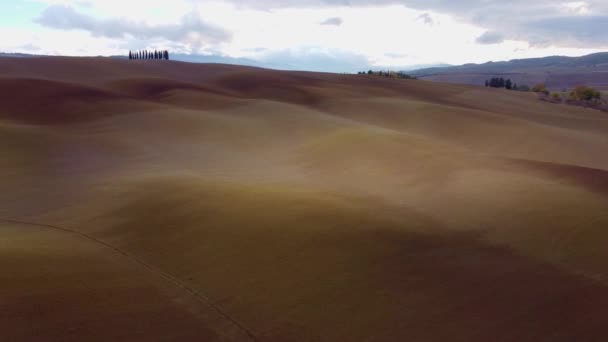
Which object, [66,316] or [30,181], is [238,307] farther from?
[30,181]

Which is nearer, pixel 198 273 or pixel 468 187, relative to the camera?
pixel 198 273

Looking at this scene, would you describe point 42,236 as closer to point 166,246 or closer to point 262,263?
point 166,246

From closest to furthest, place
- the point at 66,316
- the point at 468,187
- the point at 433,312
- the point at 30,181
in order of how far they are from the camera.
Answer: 1. the point at 66,316
2. the point at 433,312
3. the point at 468,187
4. the point at 30,181

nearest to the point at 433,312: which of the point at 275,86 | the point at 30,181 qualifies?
the point at 30,181

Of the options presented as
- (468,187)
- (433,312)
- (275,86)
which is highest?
(275,86)

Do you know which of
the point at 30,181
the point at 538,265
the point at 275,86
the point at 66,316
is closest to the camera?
the point at 66,316

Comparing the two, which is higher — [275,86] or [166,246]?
[275,86]

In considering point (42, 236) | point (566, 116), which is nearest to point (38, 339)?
point (42, 236)
